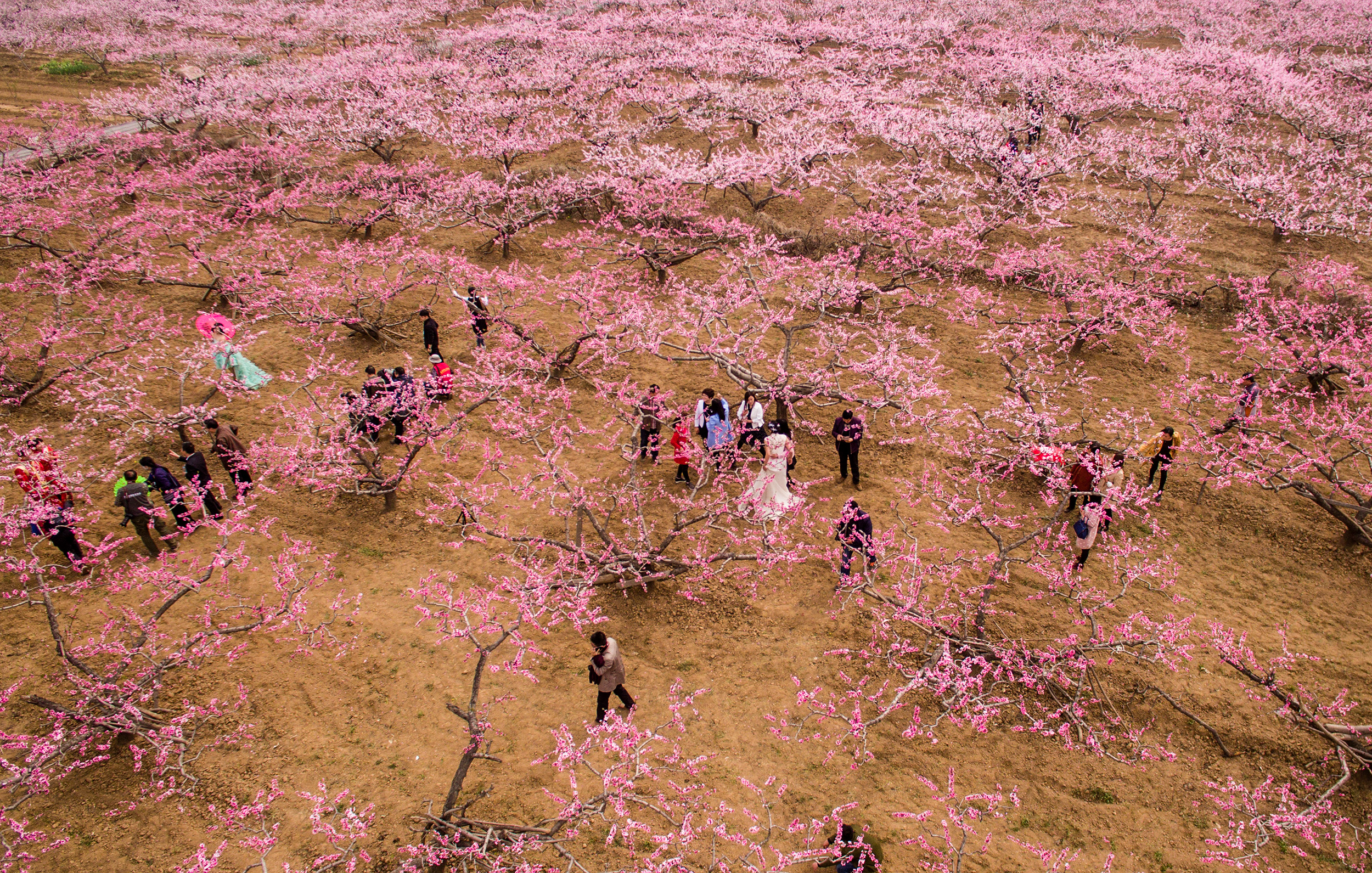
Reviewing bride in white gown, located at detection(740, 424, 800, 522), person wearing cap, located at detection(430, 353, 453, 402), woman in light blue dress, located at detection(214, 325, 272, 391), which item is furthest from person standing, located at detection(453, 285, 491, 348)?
bride in white gown, located at detection(740, 424, 800, 522)

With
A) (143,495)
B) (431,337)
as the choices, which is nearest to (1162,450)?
(431,337)

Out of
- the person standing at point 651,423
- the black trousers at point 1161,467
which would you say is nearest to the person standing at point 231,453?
the person standing at point 651,423

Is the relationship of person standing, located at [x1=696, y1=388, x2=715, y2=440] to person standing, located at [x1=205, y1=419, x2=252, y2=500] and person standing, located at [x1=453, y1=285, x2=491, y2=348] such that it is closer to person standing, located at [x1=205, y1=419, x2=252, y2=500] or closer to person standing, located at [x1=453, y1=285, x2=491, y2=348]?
person standing, located at [x1=453, y1=285, x2=491, y2=348]

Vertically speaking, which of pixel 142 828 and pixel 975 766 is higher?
pixel 142 828

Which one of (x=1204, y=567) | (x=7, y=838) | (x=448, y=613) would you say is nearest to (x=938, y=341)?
(x=1204, y=567)

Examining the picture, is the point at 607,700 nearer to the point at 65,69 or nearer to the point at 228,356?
the point at 228,356

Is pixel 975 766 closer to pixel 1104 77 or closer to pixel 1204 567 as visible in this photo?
pixel 1204 567

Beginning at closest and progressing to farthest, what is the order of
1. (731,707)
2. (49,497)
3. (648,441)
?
(731,707) → (49,497) → (648,441)
